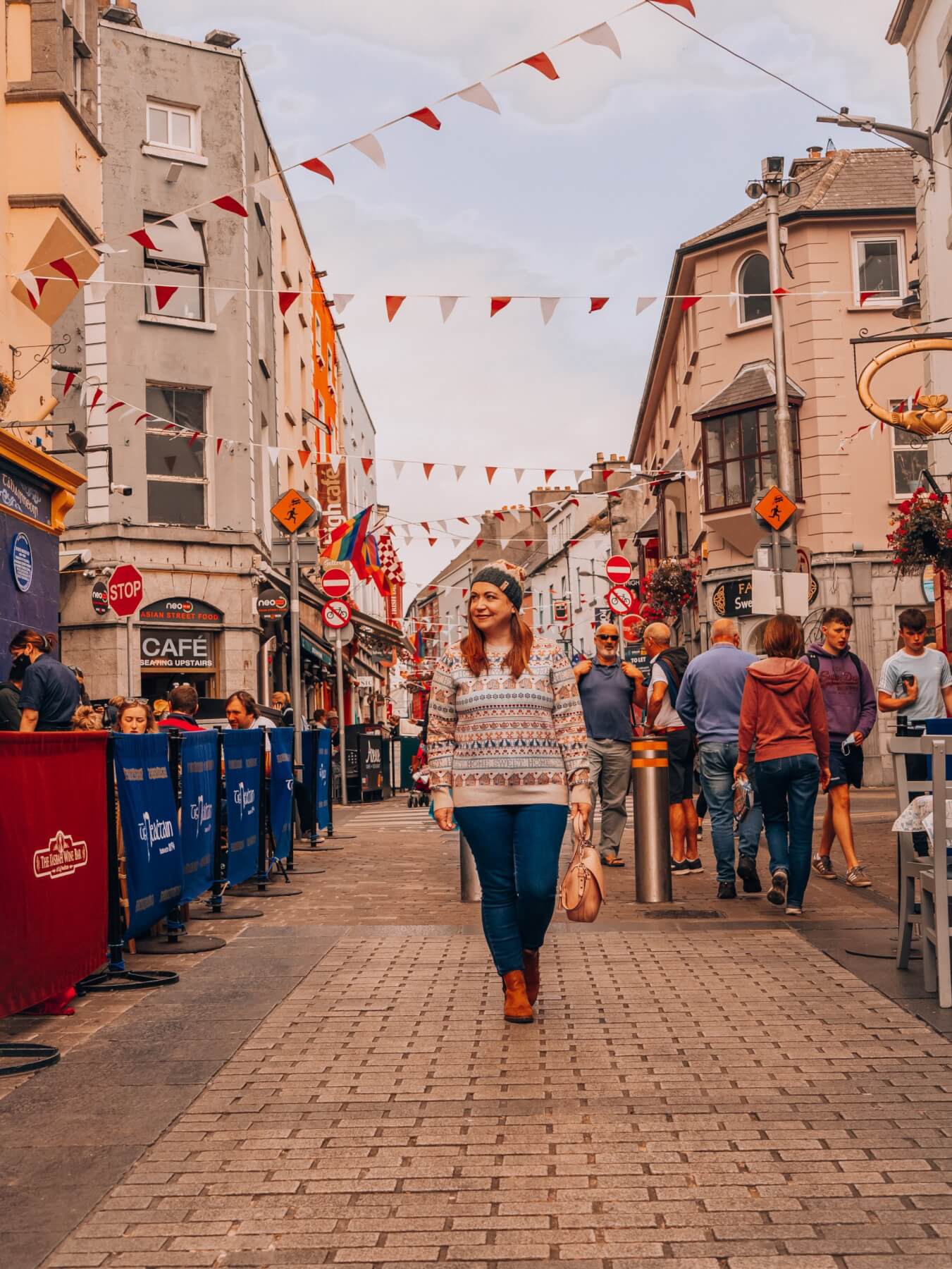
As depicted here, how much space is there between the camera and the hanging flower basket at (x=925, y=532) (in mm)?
16969

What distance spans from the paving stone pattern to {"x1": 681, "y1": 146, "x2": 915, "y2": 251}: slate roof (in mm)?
28035

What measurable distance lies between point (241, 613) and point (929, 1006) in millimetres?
21434

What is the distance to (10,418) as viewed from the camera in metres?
18.4

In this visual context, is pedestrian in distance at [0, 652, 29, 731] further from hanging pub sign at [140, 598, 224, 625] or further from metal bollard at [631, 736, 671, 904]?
hanging pub sign at [140, 598, 224, 625]

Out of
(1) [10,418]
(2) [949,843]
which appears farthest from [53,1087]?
(1) [10,418]

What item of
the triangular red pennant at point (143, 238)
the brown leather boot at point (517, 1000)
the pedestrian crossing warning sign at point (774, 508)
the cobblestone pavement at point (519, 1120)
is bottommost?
the cobblestone pavement at point (519, 1120)

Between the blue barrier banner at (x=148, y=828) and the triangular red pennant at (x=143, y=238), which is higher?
the triangular red pennant at (x=143, y=238)

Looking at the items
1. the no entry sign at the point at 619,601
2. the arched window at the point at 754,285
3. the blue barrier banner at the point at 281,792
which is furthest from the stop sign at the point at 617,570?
the blue barrier banner at the point at 281,792

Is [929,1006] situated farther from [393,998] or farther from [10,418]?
[10,418]

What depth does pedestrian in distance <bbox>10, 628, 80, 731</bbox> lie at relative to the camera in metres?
11.5

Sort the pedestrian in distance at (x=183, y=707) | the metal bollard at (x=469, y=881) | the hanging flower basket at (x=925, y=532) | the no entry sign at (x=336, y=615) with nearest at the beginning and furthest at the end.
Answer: the metal bollard at (x=469, y=881) → the pedestrian in distance at (x=183, y=707) → the hanging flower basket at (x=925, y=532) → the no entry sign at (x=336, y=615)

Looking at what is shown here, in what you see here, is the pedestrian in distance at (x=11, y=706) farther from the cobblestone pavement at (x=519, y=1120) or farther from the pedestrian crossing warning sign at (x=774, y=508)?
the pedestrian crossing warning sign at (x=774, y=508)

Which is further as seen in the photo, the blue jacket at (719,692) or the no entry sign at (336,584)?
the no entry sign at (336,584)

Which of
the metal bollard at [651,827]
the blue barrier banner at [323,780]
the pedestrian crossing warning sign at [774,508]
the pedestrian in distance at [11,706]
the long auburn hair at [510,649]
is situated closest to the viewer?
the long auburn hair at [510,649]
